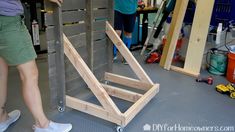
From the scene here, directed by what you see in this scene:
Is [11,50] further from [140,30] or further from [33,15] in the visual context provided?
[140,30]

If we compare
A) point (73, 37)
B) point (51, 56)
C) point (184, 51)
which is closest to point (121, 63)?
point (184, 51)

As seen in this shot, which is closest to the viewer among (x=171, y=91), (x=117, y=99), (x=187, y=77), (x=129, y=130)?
(x=129, y=130)

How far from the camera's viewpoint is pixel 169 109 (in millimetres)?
2178

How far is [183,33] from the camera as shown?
11.2 feet

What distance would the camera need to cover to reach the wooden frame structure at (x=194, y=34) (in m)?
2.95

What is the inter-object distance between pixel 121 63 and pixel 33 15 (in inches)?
64.2

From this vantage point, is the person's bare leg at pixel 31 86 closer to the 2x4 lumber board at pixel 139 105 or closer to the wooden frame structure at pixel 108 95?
the wooden frame structure at pixel 108 95

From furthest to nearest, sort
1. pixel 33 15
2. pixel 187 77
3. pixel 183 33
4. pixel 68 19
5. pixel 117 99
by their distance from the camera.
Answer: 1. pixel 33 15
2. pixel 183 33
3. pixel 187 77
4. pixel 117 99
5. pixel 68 19

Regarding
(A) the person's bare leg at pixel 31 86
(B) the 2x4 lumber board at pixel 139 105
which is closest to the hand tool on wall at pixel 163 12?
(B) the 2x4 lumber board at pixel 139 105

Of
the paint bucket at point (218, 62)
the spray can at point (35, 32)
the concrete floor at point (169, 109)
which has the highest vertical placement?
the spray can at point (35, 32)

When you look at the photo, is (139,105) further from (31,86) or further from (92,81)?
(31,86)

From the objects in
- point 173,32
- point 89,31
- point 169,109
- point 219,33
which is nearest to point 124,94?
point 169,109

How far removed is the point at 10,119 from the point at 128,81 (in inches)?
46.7

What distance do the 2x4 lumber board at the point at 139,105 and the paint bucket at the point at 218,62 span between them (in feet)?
3.80
